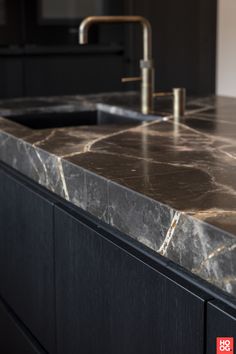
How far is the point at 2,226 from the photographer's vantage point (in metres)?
1.86

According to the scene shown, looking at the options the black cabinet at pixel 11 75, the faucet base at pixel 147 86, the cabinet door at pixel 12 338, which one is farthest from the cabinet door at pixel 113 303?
the black cabinet at pixel 11 75

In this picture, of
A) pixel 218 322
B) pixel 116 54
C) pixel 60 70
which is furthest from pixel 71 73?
pixel 218 322

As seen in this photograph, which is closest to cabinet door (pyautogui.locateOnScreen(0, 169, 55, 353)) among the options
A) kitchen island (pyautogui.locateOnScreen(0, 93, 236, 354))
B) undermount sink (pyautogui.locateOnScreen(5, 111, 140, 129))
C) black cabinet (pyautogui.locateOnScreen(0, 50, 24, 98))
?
kitchen island (pyautogui.locateOnScreen(0, 93, 236, 354))

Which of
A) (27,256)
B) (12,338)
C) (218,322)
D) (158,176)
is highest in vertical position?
(158,176)

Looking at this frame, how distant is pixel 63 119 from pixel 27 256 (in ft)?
2.72

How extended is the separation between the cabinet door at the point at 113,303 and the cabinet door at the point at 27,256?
2.6 inches

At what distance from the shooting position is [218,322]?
90cm

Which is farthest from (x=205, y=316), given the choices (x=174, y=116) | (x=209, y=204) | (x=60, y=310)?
(x=174, y=116)

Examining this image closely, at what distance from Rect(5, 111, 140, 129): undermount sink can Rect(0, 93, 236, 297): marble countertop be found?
22 centimetres

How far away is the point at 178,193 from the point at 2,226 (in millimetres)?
883

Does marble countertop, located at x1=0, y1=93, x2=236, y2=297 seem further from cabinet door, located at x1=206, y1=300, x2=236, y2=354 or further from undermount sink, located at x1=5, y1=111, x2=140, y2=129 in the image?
undermount sink, located at x1=5, y1=111, x2=140, y2=129

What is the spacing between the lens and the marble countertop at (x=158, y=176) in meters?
0.92

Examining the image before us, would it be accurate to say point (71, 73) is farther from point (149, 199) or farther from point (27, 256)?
point (149, 199)

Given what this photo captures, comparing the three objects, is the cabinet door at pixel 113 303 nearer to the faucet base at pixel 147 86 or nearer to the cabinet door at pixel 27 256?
the cabinet door at pixel 27 256
